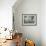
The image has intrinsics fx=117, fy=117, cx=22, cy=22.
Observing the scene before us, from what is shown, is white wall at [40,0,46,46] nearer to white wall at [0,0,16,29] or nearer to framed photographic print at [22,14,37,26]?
framed photographic print at [22,14,37,26]

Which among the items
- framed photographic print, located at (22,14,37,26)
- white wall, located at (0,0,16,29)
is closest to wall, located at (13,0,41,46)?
framed photographic print, located at (22,14,37,26)

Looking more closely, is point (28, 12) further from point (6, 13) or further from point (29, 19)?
point (6, 13)

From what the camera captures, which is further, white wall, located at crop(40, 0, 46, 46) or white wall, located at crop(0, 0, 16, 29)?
white wall, located at crop(40, 0, 46, 46)

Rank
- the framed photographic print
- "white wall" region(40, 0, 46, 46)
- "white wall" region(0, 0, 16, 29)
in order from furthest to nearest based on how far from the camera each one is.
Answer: the framed photographic print, "white wall" region(40, 0, 46, 46), "white wall" region(0, 0, 16, 29)

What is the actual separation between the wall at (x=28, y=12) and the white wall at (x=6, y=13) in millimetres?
1163

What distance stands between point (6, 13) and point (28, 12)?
1512 mm

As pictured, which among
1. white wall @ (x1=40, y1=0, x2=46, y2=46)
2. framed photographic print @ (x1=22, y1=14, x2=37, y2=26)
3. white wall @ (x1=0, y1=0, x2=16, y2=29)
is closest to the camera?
white wall @ (x1=0, y1=0, x2=16, y2=29)

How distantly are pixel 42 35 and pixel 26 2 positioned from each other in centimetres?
182

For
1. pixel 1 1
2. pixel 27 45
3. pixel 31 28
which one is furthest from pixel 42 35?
pixel 1 1

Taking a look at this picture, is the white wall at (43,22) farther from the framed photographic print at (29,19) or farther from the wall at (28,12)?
the framed photographic print at (29,19)

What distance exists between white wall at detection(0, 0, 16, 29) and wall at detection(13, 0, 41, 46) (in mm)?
1163

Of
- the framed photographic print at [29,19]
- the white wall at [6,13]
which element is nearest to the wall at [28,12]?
the framed photographic print at [29,19]

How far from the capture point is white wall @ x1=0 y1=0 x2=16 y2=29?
14.9 feet

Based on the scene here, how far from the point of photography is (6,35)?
12.8 feet
